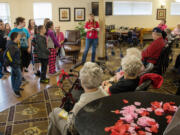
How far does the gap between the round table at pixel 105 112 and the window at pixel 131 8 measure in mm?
9741

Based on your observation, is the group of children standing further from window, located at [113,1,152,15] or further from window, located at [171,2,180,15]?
window, located at [171,2,180,15]

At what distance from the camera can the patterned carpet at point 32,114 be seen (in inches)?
105

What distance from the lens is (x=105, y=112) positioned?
1.64 m

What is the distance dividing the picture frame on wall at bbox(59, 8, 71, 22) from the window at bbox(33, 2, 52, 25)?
0.52 m

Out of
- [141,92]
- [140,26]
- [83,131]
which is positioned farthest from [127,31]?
[83,131]

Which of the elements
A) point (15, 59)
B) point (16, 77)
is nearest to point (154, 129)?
point (15, 59)

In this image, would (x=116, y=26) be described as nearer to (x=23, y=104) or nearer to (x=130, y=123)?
(x=23, y=104)

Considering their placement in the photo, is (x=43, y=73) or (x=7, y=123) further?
(x=43, y=73)

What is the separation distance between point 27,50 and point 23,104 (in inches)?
55.5

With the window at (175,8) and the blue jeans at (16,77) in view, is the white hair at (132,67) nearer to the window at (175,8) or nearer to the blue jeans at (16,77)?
the blue jeans at (16,77)

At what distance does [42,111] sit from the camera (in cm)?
316

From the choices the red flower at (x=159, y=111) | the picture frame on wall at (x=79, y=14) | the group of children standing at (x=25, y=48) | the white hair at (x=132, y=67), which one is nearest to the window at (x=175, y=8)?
the picture frame on wall at (x=79, y=14)

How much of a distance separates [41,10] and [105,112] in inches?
341

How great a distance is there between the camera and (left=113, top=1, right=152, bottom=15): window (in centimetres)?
1114
